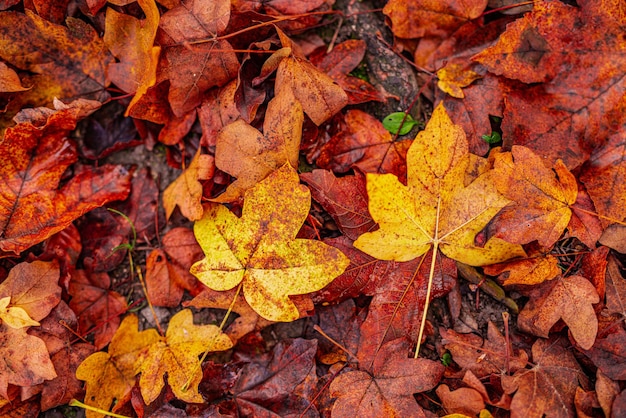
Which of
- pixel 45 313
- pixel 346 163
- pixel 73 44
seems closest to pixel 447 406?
pixel 346 163

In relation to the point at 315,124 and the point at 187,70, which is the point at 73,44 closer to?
the point at 187,70

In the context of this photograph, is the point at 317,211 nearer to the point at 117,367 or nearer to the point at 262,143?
the point at 262,143

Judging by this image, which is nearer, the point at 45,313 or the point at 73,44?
the point at 45,313

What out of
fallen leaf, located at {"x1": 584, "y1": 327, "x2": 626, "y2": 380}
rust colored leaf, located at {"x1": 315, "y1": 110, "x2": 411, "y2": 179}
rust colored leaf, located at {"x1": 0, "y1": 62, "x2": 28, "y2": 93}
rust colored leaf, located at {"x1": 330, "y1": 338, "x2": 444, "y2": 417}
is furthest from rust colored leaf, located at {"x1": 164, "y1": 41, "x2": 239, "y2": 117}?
fallen leaf, located at {"x1": 584, "y1": 327, "x2": 626, "y2": 380}

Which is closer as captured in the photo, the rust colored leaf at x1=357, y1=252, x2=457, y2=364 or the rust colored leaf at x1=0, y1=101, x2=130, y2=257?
the rust colored leaf at x1=357, y1=252, x2=457, y2=364

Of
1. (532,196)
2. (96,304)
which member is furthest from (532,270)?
(96,304)

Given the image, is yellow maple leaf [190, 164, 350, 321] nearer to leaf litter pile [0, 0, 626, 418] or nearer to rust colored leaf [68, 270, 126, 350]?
leaf litter pile [0, 0, 626, 418]
